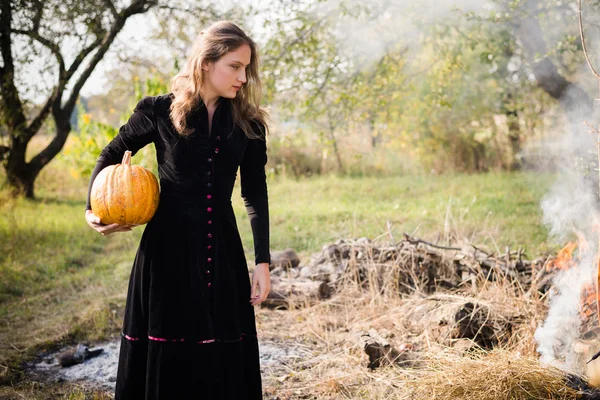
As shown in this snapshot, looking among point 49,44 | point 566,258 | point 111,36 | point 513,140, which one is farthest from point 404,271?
point 513,140

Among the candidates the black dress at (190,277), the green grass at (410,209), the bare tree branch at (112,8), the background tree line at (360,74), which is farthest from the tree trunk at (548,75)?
the bare tree branch at (112,8)

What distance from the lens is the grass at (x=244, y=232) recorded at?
447cm

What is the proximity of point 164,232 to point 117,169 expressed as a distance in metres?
0.34

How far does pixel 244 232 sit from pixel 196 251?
5.37 m

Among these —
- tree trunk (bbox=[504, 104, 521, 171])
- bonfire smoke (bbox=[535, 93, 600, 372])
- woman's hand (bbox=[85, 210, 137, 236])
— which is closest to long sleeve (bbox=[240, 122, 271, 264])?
woman's hand (bbox=[85, 210, 137, 236])

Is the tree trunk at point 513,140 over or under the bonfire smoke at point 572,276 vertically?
over

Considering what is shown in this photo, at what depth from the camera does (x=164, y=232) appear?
2363 millimetres

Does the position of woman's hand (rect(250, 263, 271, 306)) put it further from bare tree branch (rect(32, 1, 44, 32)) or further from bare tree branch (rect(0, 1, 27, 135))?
bare tree branch (rect(0, 1, 27, 135))

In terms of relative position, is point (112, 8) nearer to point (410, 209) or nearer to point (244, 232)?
point (244, 232)

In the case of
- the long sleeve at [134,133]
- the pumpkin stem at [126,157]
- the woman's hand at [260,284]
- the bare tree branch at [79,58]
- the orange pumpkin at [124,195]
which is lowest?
the woman's hand at [260,284]

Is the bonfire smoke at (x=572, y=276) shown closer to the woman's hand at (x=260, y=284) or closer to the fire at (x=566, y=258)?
the fire at (x=566, y=258)

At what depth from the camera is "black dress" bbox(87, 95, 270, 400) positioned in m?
2.31

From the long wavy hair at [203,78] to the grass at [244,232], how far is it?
1653 millimetres

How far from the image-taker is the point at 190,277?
233 cm
